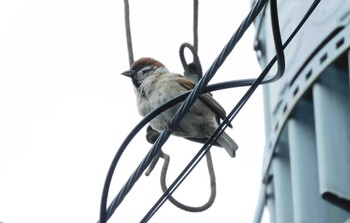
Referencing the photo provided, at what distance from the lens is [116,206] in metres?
3.37

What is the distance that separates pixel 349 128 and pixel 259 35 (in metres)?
1.47

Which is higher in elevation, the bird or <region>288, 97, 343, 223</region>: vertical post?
the bird

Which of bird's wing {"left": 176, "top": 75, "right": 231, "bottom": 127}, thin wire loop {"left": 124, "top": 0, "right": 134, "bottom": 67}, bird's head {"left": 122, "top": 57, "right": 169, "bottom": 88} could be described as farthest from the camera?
bird's head {"left": 122, "top": 57, "right": 169, "bottom": 88}

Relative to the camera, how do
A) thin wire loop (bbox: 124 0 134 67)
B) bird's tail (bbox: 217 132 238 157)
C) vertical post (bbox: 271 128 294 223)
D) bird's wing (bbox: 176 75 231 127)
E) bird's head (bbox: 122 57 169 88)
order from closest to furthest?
vertical post (bbox: 271 128 294 223) → thin wire loop (bbox: 124 0 134 67) → bird's tail (bbox: 217 132 238 157) → bird's wing (bbox: 176 75 231 127) → bird's head (bbox: 122 57 169 88)

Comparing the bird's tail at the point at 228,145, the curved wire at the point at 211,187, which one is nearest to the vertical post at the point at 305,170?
the curved wire at the point at 211,187

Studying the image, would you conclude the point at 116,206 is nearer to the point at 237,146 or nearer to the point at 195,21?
the point at 195,21

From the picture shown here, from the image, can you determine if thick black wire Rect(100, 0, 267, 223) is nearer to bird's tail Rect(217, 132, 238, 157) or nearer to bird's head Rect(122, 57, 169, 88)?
bird's tail Rect(217, 132, 238, 157)

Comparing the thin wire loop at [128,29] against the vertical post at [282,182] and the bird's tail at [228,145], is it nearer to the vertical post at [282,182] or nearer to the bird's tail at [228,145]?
the bird's tail at [228,145]

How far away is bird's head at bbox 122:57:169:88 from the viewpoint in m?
6.30

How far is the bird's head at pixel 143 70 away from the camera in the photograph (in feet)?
20.7

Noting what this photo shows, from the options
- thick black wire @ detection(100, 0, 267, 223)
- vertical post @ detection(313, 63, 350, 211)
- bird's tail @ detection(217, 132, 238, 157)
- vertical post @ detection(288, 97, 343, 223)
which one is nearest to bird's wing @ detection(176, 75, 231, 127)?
bird's tail @ detection(217, 132, 238, 157)

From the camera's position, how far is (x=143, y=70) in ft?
21.0

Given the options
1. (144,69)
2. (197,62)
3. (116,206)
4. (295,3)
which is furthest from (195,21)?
(116,206)

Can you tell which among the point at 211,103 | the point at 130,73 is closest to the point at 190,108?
the point at 211,103
